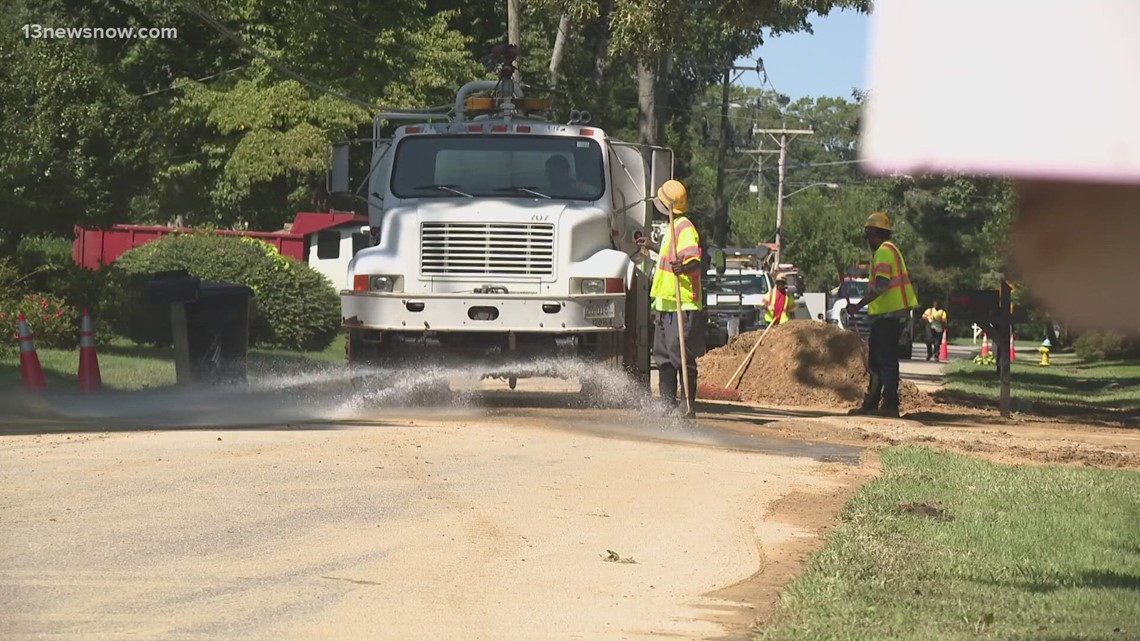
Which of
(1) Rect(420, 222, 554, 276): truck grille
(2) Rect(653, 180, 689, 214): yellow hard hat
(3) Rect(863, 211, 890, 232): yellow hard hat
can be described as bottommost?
(1) Rect(420, 222, 554, 276): truck grille

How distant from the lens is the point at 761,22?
→ 20453 millimetres

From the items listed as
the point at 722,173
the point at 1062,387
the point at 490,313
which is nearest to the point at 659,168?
the point at 490,313

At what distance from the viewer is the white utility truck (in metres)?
15.0

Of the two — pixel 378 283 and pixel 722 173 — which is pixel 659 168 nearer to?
pixel 378 283

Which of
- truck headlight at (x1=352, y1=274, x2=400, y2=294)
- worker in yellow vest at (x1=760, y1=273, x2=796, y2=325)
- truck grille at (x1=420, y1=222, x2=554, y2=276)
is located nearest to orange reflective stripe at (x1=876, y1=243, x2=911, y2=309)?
truck grille at (x1=420, y1=222, x2=554, y2=276)

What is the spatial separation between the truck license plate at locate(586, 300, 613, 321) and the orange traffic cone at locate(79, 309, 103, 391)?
16.4 feet

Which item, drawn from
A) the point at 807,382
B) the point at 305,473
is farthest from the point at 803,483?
the point at 807,382

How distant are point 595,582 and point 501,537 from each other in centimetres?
104

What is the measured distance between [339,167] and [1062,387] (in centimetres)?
1668

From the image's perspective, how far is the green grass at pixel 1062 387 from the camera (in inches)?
837

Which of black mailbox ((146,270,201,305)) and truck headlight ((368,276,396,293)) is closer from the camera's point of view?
truck headlight ((368,276,396,293))

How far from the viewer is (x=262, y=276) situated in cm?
3072

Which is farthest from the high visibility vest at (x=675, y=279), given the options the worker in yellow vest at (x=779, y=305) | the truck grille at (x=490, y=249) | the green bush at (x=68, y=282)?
the worker in yellow vest at (x=779, y=305)

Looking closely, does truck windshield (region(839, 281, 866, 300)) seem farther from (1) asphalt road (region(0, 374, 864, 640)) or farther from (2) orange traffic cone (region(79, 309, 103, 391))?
(1) asphalt road (region(0, 374, 864, 640))
